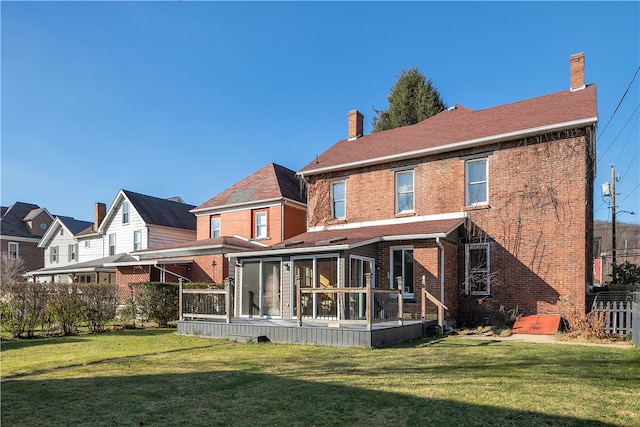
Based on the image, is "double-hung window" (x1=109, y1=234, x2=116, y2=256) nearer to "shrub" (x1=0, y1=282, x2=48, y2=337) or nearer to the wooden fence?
"shrub" (x1=0, y1=282, x2=48, y2=337)

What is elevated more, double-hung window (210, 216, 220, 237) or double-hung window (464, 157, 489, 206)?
double-hung window (464, 157, 489, 206)

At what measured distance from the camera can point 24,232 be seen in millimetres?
44688

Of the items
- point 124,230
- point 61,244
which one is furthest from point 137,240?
point 61,244

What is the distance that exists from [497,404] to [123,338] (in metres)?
12.1

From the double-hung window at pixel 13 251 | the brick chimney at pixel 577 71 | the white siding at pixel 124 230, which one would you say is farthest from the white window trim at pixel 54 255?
the brick chimney at pixel 577 71

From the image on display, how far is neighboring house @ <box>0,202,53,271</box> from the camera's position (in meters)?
43.1

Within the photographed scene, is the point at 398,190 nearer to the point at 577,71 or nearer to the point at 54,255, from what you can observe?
the point at 577,71

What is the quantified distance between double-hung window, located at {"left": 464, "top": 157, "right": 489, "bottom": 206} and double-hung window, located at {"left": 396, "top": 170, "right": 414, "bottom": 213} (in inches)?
95.6

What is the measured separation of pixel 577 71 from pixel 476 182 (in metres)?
6.51

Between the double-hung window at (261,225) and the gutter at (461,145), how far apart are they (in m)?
5.50

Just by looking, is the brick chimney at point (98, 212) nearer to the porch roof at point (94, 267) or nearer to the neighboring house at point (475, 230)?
the porch roof at point (94, 267)

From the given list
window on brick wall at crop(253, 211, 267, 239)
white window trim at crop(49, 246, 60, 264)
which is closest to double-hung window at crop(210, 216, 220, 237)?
window on brick wall at crop(253, 211, 267, 239)

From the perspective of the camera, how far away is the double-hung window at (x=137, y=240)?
32.3 metres

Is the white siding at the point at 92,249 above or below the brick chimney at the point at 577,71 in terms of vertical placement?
below
